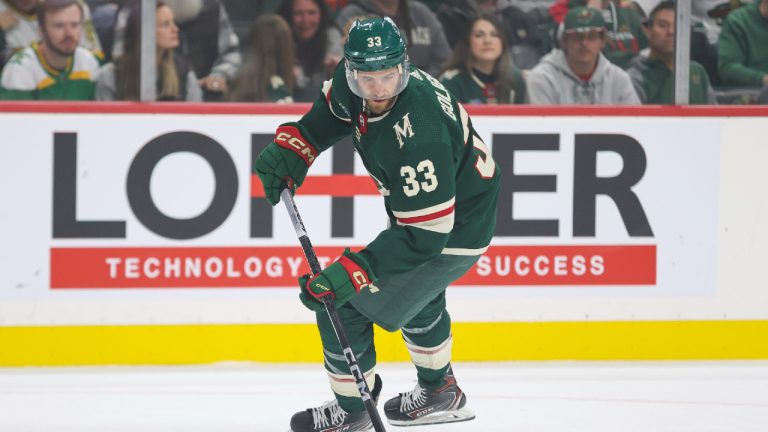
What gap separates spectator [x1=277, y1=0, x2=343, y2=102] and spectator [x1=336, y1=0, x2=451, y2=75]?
6 centimetres

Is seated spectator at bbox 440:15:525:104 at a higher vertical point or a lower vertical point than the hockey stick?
higher

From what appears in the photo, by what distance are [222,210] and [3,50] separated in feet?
3.07

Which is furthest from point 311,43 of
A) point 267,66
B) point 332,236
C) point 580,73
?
point 580,73

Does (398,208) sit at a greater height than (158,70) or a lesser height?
lesser

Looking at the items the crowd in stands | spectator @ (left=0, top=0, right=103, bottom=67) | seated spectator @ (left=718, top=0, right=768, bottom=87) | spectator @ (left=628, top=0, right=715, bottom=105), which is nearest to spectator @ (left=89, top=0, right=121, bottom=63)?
the crowd in stands

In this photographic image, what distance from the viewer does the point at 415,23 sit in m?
4.46

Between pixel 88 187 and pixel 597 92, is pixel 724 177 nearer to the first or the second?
pixel 597 92

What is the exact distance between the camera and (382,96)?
2949 millimetres

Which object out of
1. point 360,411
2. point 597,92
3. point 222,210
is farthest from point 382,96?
point 597,92

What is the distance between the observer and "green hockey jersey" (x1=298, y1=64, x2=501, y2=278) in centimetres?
292

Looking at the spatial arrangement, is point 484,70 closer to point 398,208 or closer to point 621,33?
point 621,33

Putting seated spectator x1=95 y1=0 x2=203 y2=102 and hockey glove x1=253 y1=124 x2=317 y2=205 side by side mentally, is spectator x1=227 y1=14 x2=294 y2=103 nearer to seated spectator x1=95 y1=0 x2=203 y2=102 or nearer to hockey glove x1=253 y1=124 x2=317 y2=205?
seated spectator x1=95 y1=0 x2=203 y2=102

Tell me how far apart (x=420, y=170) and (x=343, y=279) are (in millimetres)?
320

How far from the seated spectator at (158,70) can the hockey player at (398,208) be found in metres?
1.11
